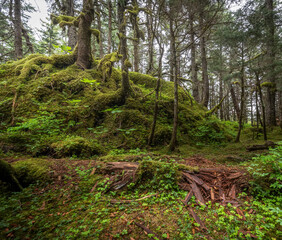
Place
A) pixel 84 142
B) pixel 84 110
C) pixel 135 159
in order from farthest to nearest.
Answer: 1. pixel 84 110
2. pixel 84 142
3. pixel 135 159

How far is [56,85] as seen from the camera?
279 inches

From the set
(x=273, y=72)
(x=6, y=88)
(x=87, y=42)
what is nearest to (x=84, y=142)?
(x=6, y=88)

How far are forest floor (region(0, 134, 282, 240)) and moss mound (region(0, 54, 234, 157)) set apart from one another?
202 cm

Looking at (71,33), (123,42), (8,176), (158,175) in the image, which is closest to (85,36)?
(71,33)

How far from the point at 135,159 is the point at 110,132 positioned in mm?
2449

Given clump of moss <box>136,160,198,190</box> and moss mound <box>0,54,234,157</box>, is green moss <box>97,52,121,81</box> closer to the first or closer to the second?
moss mound <box>0,54,234,157</box>

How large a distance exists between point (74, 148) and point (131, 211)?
3178 mm

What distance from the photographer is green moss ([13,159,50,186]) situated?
2.91 m

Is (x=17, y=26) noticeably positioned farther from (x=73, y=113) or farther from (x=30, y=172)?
(x=30, y=172)

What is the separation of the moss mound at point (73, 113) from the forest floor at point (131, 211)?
2.02 metres

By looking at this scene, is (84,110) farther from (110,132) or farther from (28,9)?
(28,9)

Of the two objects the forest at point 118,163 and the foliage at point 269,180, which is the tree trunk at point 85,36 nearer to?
the forest at point 118,163

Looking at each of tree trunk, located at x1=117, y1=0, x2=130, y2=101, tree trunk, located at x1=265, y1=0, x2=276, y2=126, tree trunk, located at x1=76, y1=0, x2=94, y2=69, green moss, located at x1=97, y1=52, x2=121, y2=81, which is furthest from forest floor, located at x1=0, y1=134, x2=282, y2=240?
tree trunk, located at x1=265, y1=0, x2=276, y2=126

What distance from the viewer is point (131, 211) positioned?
224cm
